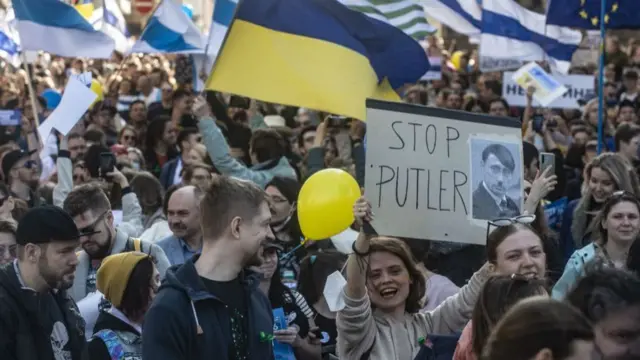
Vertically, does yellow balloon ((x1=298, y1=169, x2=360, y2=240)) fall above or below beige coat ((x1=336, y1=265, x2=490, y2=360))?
above

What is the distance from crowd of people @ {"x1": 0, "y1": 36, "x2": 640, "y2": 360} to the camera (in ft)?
14.3

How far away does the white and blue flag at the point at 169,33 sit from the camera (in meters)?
14.7

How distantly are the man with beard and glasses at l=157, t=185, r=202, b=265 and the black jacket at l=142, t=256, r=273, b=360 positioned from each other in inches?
120

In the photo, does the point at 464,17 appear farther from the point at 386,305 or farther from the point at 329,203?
the point at 386,305

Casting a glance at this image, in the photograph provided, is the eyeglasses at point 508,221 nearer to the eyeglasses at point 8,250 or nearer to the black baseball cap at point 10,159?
the eyeglasses at point 8,250

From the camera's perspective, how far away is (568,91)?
15.9 meters

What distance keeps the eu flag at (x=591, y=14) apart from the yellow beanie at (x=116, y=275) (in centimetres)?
788

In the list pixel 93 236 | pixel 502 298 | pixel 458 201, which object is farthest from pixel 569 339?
pixel 93 236

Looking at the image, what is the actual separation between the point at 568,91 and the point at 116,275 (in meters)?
10.9

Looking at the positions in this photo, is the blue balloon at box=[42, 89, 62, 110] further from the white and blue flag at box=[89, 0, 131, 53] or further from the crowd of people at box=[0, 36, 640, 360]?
the crowd of people at box=[0, 36, 640, 360]

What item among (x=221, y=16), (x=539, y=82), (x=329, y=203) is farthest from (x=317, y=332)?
(x=539, y=82)

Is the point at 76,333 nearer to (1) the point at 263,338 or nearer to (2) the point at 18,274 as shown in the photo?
(2) the point at 18,274

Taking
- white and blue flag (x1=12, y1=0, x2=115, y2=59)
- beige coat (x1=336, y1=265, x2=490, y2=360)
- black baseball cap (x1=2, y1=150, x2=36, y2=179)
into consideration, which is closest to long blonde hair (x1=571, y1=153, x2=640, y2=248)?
beige coat (x1=336, y1=265, x2=490, y2=360)

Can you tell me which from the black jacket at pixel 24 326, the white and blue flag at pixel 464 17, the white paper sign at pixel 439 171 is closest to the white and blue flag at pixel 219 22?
the white and blue flag at pixel 464 17
